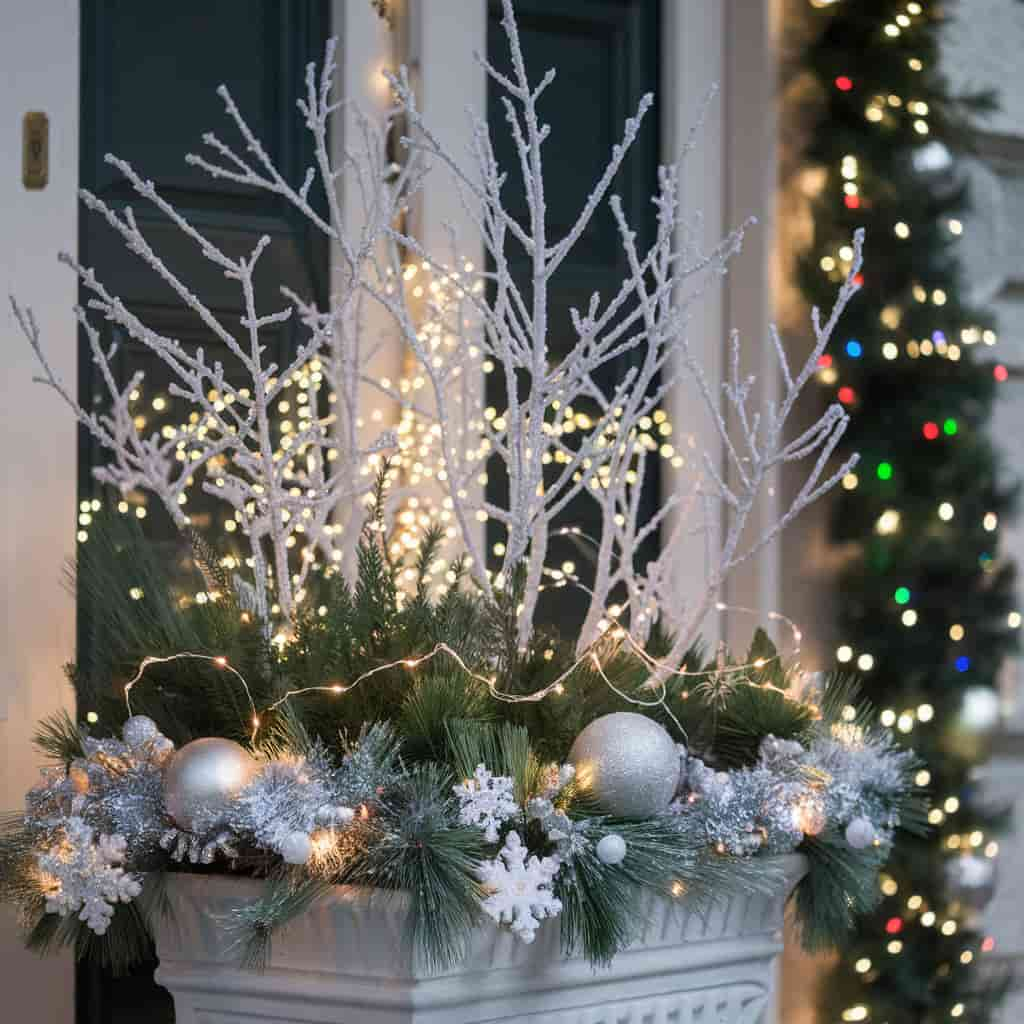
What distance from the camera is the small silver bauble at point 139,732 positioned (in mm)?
1288

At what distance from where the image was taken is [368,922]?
3.83 ft

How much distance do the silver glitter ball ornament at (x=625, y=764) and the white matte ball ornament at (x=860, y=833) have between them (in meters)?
0.22

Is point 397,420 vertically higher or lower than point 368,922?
higher

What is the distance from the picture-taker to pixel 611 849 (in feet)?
3.92

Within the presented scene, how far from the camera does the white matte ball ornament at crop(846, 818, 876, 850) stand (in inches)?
55.0

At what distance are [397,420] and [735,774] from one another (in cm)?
78

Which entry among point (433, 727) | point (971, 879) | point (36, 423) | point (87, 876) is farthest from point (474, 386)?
point (971, 879)

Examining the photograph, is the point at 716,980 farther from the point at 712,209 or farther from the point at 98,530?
the point at 712,209

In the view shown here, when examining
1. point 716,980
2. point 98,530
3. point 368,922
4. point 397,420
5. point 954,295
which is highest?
point 954,295

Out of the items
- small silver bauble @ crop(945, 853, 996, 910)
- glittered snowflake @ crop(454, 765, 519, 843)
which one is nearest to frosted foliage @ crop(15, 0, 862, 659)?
glittered snowflake @ crop(454, 765, 519, 843)

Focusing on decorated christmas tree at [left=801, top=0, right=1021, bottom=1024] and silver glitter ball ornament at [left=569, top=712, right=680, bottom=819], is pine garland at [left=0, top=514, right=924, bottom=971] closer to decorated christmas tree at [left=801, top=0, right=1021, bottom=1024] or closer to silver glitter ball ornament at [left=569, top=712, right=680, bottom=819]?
silver glitter ball ornament at [left=569, top=712, right=680, bottom=819]

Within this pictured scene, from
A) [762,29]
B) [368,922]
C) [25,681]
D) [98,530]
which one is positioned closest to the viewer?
[368,922]

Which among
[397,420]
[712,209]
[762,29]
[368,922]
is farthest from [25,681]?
[762,29]

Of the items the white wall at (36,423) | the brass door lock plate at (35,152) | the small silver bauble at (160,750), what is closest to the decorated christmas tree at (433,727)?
the small silver bauble at (160,750)
